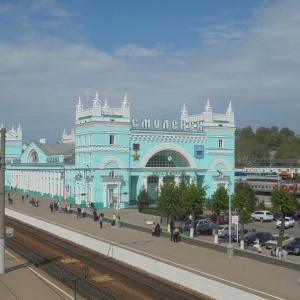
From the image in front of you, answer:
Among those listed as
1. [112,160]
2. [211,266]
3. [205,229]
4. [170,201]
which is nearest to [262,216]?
[205,229]

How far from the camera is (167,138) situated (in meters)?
61.2

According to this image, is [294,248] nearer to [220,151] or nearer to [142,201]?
[142,201]

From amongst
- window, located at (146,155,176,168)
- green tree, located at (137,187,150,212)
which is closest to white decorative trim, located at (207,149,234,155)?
window, located at (146,155,176,168)

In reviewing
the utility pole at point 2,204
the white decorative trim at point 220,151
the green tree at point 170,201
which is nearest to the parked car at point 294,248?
the green tree at point 170,201

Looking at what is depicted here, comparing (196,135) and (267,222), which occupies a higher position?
(196,135)

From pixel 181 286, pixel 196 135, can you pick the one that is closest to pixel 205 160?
pixel 196 135

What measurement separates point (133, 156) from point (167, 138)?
196 inches

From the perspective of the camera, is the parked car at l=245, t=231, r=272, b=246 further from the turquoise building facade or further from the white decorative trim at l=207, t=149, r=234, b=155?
the white decorative trim at l=207, t=149, r=234, b=155

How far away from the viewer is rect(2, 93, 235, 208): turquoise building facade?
5662cm

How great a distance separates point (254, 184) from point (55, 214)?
42.3 metres

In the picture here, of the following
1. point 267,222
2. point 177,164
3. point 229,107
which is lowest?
point 267,222

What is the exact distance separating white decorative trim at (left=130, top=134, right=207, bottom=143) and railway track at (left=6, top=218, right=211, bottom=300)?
24.5 m

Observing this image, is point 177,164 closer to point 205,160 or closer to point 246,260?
point 205,160

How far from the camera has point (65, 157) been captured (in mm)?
69000
